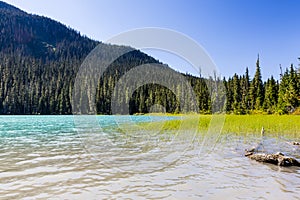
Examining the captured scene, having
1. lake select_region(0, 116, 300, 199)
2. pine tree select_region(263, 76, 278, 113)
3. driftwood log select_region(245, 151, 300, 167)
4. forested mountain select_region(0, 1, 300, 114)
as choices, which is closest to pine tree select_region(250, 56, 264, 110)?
forested mountain select_region(0, 1, 300, 114)

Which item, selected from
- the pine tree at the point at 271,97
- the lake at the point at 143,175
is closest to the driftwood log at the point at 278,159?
the lake at the point at 143,175

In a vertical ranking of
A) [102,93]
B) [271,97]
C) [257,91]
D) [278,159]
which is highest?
[102,93]

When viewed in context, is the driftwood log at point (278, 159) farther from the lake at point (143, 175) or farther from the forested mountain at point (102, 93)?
the forested mountain at point (102, 93)

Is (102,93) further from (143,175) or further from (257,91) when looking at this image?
(143,175)

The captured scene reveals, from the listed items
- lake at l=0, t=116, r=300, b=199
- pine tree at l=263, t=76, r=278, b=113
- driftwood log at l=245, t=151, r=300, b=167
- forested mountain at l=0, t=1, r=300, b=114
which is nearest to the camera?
lake at l=0, t=116, r=300, b=199

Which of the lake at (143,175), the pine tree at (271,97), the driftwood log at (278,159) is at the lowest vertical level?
the lake at (143,175)

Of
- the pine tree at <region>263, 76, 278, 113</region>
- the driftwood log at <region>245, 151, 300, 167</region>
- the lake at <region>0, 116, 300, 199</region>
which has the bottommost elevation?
the lake at <region>0, 116, 300, 199</region>

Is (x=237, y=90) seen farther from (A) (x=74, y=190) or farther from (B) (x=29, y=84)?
(B) (x=29, y=84)

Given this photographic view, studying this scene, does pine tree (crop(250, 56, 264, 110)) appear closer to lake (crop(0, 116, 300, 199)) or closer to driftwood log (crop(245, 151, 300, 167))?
lake (crop(0, 116, 300, 199))

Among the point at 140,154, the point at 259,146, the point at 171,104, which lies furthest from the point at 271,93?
the point at 140,154

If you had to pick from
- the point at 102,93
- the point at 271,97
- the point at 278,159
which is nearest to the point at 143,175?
the point at 278,159

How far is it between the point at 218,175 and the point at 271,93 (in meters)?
63.8

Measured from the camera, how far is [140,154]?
524 inches

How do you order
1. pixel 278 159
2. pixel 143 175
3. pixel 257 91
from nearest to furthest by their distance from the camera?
1. pixel 143 175
2. pixel 278 159
3. pixel 257 91
